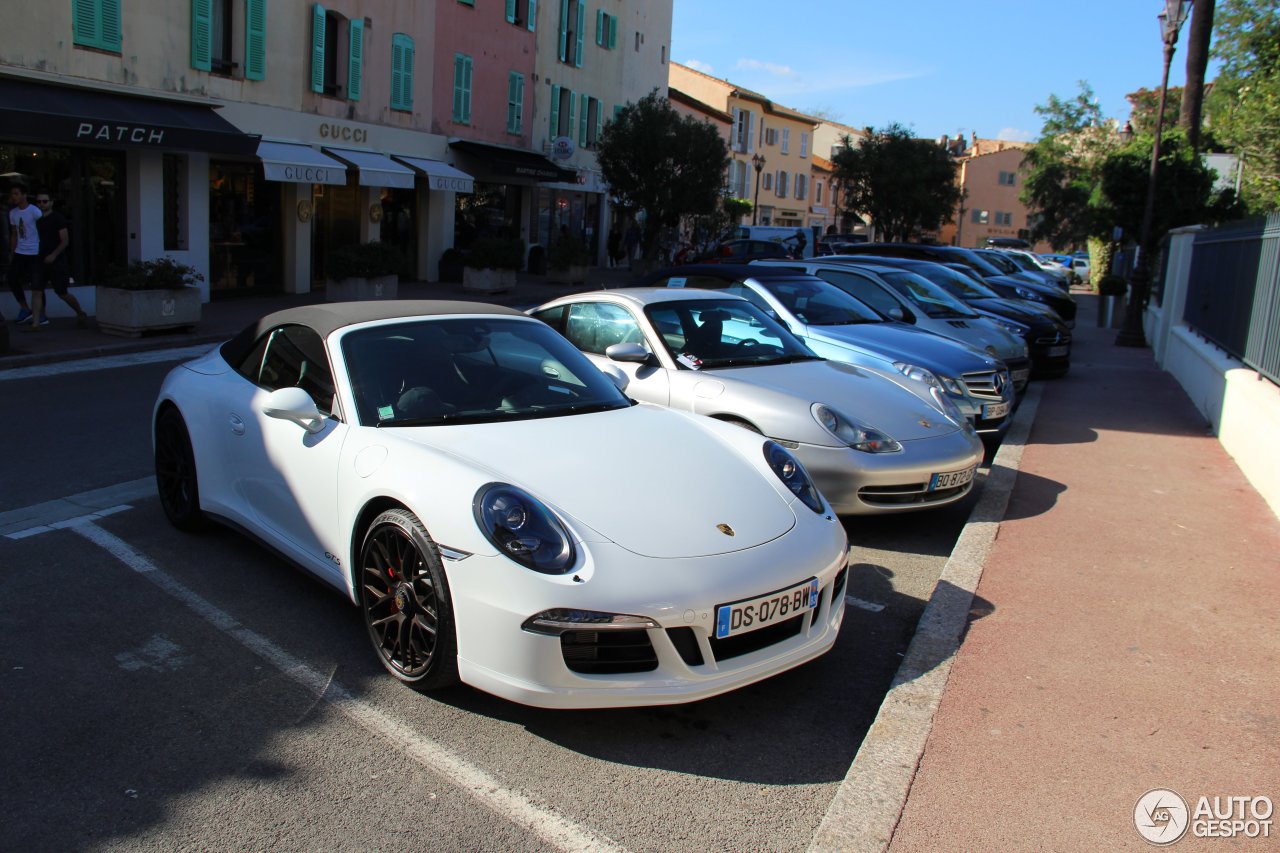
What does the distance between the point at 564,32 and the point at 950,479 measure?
92.4ft

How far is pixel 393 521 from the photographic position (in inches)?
150

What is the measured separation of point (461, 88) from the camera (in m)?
25.8

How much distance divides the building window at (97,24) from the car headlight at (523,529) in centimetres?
1523

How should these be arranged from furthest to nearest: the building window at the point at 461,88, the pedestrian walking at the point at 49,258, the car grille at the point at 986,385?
the building window at the point at 461,88, the pedestrian walking at the point at 49,258, the car grille at the point at 986,385

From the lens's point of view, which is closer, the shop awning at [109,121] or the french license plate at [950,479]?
the french license plate at [950,479]

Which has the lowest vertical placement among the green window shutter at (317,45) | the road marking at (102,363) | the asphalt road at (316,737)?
the asphalt road at (316,737)

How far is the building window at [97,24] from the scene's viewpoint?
49.9 ft

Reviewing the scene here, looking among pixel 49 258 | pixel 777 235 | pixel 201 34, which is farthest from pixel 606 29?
pixel 49 258

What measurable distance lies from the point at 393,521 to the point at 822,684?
185cm

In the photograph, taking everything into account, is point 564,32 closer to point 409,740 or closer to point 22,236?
point 22,236

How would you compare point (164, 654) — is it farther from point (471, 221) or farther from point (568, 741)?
point (471, 221)

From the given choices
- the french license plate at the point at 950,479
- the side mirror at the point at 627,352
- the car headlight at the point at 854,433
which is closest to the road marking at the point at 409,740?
the side mirror at the point at 627,352

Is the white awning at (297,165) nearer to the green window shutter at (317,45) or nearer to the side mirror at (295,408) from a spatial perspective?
the green window shutter at (317,45)

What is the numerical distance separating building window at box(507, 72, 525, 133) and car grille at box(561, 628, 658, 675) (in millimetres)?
26751
